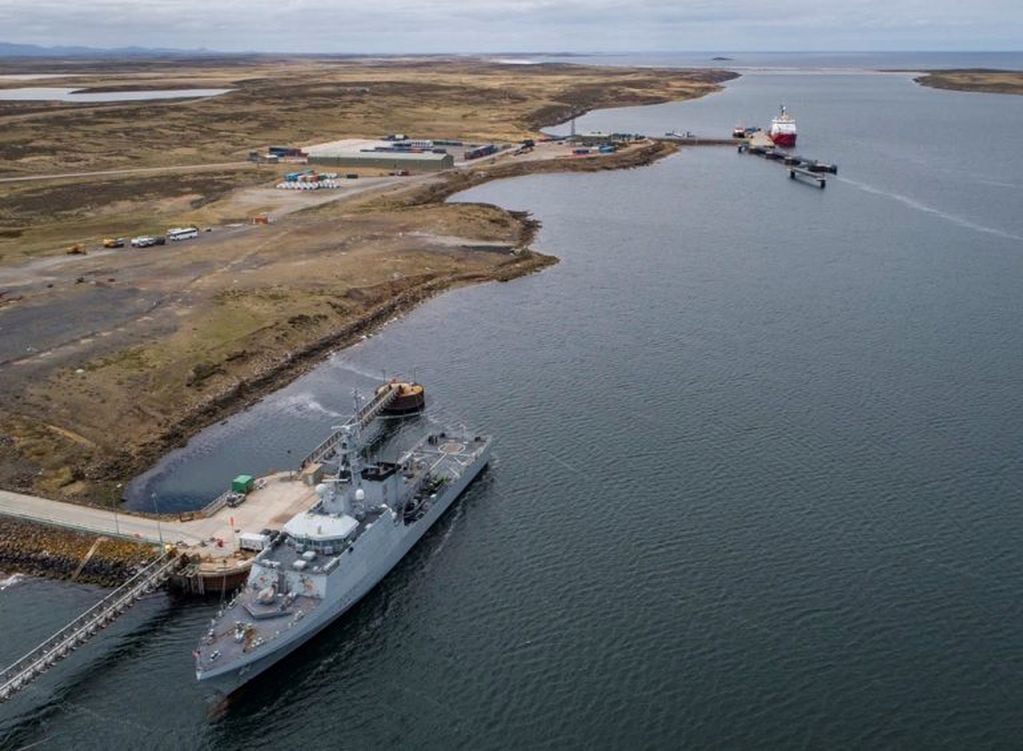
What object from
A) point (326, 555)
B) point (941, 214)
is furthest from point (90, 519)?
point (941, 214)

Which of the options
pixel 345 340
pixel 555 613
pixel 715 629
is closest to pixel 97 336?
pixel 345 340

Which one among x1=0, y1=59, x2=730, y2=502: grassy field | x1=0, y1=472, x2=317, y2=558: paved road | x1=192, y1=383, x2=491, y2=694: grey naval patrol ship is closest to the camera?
x1=192, y1=383, x2=491, y2=694: grey naval patrol ship

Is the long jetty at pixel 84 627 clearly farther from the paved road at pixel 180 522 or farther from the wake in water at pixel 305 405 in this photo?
the wake in water at pixel 305 405

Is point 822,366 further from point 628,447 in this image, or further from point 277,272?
point 277,272

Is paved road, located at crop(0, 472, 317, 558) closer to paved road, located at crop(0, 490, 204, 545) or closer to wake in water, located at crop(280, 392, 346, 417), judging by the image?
paved road, located at crop(0, 490, 204, 545)

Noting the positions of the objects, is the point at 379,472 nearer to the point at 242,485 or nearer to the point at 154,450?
the point at 242,485

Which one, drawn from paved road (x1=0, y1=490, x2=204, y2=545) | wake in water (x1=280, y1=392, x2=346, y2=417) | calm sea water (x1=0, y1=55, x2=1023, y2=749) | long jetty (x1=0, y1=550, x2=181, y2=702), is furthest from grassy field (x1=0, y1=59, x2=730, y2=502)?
long jetty (x1=0, y1=550, x2=181, y2=702)
